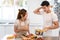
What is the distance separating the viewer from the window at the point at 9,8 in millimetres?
1939

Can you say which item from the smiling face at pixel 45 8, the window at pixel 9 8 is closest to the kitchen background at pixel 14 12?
the window at pixel 9 8

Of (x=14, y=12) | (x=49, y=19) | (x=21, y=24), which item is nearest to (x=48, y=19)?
(x=49, y=19)

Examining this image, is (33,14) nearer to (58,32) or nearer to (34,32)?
(34,32)

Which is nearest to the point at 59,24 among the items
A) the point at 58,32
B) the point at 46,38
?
the point at 58,32

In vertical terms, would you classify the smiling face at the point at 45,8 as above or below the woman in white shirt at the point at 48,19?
above

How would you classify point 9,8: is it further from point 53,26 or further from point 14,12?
point 53,26

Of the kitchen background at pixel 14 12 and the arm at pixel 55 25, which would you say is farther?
the kitchen background at pixel 14 12

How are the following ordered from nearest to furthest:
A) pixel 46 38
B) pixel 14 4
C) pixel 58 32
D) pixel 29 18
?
pixel 46 38, pixel 58 32, pixel 29 18, pixel 14 4

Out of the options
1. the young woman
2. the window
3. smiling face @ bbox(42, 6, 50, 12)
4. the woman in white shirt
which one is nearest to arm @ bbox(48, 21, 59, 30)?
the woman in white shirt

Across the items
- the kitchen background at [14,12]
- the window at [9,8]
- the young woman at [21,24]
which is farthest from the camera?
the window at [9,8]

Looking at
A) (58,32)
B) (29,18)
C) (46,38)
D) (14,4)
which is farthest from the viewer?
(14,4)

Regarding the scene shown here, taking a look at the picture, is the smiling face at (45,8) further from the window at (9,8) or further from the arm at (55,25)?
the window at (9,8)

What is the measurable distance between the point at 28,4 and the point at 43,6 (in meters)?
0.30

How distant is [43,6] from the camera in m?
1.61
